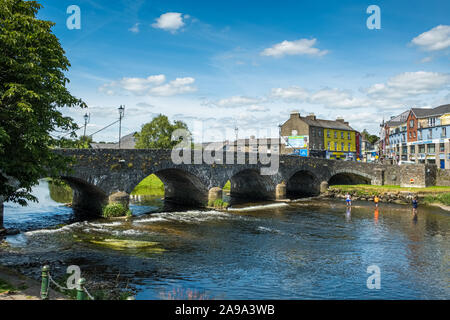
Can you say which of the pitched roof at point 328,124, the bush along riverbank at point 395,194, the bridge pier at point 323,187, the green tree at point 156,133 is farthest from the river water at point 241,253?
the pitched roof at point 328,124

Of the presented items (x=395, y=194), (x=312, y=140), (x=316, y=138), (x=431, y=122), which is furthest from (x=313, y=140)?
(x=395, y=194)

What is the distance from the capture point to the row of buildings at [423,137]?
225ft

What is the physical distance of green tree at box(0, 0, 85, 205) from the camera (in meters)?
12.3

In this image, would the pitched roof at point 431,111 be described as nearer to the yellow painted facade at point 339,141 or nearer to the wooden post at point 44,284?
the yellow painted facade at point 339,141

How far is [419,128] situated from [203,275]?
7466 centimetres

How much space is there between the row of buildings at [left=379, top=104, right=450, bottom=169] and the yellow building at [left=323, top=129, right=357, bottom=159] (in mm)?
7610

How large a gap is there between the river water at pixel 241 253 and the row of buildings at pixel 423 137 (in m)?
44.1

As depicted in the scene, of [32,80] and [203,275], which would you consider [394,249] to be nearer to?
[203,275]

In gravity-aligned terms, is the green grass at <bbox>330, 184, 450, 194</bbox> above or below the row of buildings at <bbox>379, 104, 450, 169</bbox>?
below

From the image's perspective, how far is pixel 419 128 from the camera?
245ft

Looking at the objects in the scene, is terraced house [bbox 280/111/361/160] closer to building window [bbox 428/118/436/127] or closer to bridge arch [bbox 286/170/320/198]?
building window [bbox 428/118/436/127]

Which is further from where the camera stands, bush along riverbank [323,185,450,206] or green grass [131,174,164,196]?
green grass [131,174,164,196]

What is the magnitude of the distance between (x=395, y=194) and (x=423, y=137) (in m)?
34.9

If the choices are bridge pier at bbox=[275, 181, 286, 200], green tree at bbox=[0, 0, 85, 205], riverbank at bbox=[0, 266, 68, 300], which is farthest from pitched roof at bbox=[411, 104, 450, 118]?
riverbank at bbox=[0, 266, 68, 300]
